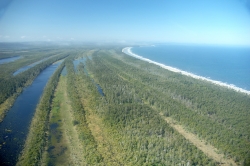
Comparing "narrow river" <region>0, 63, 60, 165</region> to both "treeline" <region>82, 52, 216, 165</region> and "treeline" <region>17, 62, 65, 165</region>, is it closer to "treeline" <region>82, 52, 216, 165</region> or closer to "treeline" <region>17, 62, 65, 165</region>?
"treeline" <region>17, 62, 65, 165</region>

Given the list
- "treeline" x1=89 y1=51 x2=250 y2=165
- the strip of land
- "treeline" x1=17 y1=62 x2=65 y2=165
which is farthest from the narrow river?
the strip of land

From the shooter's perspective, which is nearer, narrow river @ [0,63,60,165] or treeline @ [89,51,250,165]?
narrow river @ [0,63,60,165]

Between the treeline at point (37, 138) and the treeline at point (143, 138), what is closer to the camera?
the treeline at point (143, 138)

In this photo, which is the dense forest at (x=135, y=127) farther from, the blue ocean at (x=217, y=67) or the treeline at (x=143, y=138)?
the blue ocean at (x=217, y=67)

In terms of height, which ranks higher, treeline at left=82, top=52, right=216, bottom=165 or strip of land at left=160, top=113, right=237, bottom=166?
treeline at left=82, top=52, right=216, bottom=165

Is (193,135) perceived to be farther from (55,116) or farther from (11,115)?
(11,115)

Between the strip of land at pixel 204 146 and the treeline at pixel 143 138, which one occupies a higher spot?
the treeline at pixel 143 138

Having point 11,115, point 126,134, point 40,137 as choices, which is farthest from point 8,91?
point 126,134

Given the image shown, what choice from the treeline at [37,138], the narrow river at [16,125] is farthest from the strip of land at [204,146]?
the narrow river at [16,125]
